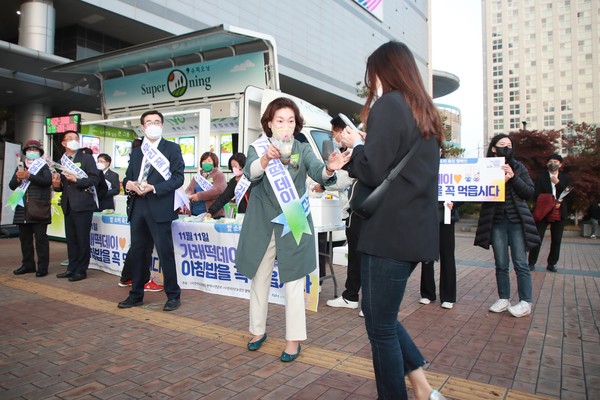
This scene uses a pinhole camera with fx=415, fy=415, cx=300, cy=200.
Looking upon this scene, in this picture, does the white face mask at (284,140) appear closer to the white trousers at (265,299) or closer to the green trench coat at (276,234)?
the green trench coat at (276,234)

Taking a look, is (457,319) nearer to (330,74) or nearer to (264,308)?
(264,308)

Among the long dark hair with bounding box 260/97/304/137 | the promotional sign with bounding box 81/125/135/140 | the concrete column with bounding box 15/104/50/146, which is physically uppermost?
the concrete column with bounding box 15/104/50/146

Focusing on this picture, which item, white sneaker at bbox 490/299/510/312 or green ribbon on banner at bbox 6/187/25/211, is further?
green ribbon on banner at bbox 6/187/25/211

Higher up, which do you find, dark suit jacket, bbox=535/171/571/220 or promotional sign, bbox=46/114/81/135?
promotional sign, bbox=46/114/81/135

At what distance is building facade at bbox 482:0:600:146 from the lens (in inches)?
4195

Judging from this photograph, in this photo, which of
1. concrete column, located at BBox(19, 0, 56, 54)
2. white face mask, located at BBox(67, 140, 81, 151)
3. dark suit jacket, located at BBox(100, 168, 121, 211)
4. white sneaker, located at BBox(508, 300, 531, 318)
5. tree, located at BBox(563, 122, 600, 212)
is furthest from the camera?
concrete column, located at BBox(19, 0, 56, 54)

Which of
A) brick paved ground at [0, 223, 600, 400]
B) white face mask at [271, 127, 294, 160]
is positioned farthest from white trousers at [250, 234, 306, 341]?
white face mask at [271, 127, 294, 160]

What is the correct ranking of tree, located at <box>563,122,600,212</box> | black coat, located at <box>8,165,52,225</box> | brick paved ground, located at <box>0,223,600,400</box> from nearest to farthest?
brick paved ground, located at <box>0,223,600,400</box> → black coat, located at <box>8,165,52,225</box> → tree, located at <box>563,122,600,212</box>

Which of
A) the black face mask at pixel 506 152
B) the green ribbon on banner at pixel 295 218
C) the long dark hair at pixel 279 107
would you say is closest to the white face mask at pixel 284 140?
the long dark hair at pixel 279 107

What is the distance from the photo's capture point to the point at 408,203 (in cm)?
204

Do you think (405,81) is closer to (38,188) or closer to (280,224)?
(280,224)

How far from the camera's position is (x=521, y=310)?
450 centimetres

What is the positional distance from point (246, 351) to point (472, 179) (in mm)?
3170

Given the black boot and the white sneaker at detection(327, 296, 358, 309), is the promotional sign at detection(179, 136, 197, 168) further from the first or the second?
the white sneaker at detection(327, 296, 358, 309)
